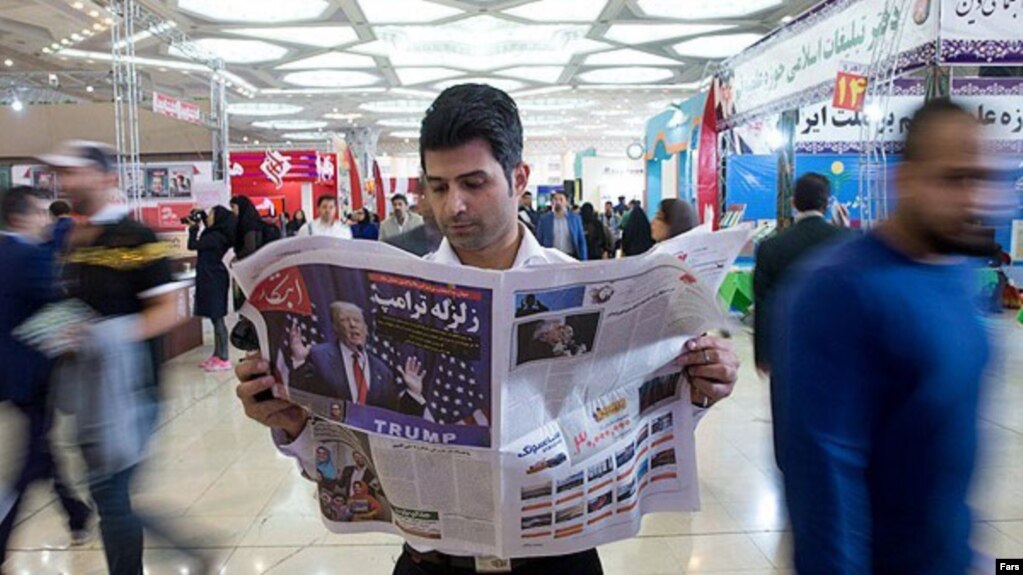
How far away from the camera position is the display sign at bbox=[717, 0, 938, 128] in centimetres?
500

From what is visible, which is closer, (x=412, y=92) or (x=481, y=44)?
(x=481, y=44)

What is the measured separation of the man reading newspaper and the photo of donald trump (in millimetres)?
67

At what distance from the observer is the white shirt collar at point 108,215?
219cm

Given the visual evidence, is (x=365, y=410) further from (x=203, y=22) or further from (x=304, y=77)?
(x=304, y=77)

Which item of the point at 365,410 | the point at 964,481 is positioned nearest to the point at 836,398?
the point at 964,481

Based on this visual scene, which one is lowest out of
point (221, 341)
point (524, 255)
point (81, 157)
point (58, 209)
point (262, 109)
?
point (221, 341)

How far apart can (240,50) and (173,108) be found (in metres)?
6.53

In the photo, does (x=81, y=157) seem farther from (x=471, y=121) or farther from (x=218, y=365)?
(x=218, y=365)

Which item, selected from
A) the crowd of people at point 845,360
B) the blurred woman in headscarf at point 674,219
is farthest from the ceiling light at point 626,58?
the crowd of people at point 845,360

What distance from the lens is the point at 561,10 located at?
1216 centimetres

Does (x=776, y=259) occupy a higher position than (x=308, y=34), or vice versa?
(x=308, y=34)

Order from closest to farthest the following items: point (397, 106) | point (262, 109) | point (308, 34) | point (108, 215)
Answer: point (108, 215), point (308, 34), point (262, 109), point (397, 106)

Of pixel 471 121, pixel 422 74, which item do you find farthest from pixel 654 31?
pixel 471 121

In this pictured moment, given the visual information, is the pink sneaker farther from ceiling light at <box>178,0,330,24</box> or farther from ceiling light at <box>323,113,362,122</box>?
ceiling light at <box>323,113,362,122</box>
